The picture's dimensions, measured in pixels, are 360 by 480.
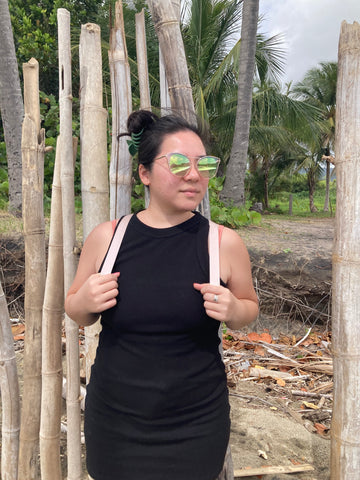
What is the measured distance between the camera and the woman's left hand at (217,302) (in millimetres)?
1254

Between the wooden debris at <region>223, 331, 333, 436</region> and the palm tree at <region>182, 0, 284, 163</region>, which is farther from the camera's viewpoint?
the palm tree at <region>182, 0, 284, 163</region>

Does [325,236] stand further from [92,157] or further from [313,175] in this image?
[313,175]

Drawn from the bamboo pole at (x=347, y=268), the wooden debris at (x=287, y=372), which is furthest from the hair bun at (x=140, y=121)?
the wooden debris at (x=287, y=372)

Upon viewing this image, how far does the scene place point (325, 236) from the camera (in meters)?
7.70

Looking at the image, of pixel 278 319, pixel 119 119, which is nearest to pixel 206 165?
pixel 119 119

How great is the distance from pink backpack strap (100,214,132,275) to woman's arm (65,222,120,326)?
3 centimetres

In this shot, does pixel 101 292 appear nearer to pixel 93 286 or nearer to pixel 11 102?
pixel 93 286

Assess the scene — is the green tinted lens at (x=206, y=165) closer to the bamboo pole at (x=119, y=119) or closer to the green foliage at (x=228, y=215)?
Result: the bamboo pole at (x=119, y=119)

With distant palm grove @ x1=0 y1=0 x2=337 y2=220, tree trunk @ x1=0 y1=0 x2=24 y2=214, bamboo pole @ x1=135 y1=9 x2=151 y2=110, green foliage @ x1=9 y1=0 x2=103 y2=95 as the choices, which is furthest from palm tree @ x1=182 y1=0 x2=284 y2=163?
bamboo pole @ x1=135 y1=9 x2=151 y2=110

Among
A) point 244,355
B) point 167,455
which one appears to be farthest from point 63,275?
point 244,355

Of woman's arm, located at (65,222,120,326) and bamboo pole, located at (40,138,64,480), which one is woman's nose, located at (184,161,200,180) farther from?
bamboo pole, located at (40,138,64,480)

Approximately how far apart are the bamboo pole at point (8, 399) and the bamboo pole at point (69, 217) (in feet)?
1.17

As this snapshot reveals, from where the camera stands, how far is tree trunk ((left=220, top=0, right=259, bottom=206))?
8.93m

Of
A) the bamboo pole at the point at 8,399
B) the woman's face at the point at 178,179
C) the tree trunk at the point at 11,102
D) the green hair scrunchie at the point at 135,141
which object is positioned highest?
the tree trunk at the point at 11,102
